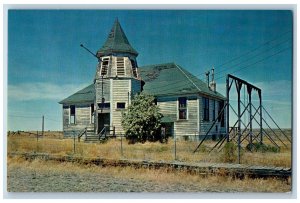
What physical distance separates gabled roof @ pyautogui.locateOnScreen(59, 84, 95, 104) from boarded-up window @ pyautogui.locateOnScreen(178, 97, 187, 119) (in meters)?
1.88

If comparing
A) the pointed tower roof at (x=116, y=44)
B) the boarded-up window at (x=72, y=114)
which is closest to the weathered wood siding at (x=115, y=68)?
the pointed tower roof at (x=116, y=44)

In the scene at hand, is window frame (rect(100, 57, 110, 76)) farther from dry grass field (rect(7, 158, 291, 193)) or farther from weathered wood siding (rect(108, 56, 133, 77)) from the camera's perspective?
dry grass field (rect(7, 158, 291, 193))

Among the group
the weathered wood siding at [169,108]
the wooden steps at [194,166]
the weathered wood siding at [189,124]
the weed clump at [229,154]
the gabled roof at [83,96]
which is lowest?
the wooden steps at [194,166]

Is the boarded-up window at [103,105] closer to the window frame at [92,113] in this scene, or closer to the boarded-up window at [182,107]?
the window frame at [92,113]

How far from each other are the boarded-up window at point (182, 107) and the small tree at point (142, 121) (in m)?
0.55

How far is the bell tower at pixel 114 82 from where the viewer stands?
9.29m

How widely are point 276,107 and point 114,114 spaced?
11.0ft

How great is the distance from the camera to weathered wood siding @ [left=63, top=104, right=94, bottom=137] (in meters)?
9.21

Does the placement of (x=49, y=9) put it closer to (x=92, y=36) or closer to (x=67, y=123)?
(x=92, y=36)

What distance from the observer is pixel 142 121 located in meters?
9.38

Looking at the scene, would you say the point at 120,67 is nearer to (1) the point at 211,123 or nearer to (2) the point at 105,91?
(2) the point at 105,91

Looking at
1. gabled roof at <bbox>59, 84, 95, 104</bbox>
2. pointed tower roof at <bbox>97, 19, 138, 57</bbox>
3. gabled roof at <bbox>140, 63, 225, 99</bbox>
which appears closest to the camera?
pointed tower roof at <bbox>97, 19, 138, 57</bbox>

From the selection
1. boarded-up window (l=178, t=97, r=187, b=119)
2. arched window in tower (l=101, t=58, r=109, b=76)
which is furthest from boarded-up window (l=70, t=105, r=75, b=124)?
boarded-up window (l=178, t=97, r=187, b=119)

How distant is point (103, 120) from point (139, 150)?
1.07 m
